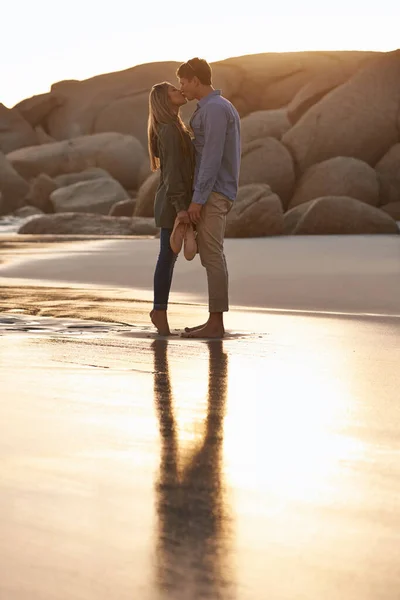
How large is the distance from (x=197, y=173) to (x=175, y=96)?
0.40 m

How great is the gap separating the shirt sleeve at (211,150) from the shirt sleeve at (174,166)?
0.33ft

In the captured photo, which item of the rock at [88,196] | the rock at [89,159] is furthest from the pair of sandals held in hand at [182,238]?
the rock at [89,159]

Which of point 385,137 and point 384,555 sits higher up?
point 384,555

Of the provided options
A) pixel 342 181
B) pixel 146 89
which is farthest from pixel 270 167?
pixel 146 89

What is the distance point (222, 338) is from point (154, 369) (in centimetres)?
124

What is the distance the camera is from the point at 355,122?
23.1m

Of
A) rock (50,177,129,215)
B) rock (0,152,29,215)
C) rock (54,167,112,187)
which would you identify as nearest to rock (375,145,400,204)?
rock (50,177,129,215)

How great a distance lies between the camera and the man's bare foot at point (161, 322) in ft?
19.2

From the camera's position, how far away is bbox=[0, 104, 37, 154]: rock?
4522 centimetres

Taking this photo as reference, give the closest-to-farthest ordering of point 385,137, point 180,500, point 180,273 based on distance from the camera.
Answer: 1. point 180,500
2. point 180,273
3. point 385,137

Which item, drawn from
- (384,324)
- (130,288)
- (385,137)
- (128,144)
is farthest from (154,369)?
(128,144)

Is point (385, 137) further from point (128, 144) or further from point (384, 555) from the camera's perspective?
point (384, 555)

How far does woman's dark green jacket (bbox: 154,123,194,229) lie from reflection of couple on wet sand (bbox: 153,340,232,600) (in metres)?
2.38

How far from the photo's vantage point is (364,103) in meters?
23.2
